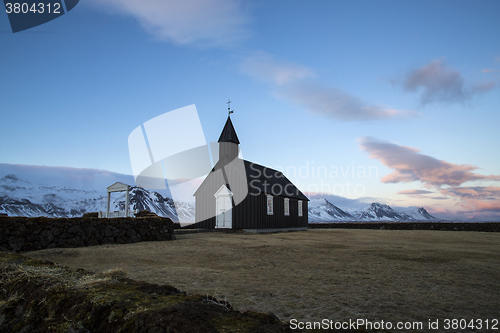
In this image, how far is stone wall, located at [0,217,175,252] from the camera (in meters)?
10.2

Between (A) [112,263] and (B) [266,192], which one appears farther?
(B) [266,192]

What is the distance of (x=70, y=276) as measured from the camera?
4.74 metres

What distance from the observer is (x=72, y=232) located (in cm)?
1173

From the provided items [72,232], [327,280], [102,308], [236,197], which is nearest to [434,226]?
[236,197]

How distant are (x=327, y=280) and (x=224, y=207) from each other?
18361mm

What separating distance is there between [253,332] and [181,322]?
0.67 metres

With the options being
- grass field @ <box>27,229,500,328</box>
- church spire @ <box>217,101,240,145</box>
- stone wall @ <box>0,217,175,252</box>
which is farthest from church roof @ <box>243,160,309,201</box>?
grass field @ <box>27,229,500,328</box>

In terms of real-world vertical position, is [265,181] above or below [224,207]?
above

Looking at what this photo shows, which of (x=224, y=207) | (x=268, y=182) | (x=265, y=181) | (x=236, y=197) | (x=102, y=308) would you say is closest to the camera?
(x=102, y=308)

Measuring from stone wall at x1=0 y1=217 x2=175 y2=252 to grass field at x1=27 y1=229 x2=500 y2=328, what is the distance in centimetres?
131

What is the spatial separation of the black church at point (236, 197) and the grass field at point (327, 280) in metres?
12.9

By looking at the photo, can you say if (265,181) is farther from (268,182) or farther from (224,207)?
(224,207)

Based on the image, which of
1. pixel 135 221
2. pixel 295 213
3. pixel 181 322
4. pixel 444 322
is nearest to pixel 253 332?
pixel 181 322

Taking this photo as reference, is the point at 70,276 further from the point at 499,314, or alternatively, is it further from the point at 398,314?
the point at 499,314
